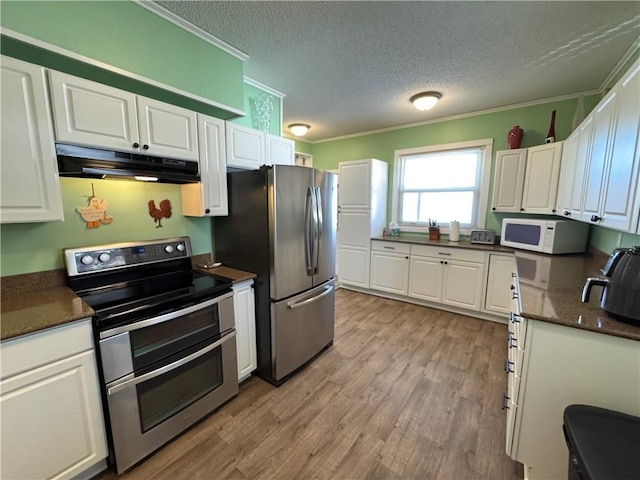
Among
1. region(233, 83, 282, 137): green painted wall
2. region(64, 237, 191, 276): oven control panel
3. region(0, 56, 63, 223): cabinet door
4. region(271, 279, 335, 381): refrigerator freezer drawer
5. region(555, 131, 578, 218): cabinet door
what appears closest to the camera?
region(0, 56, 63, 223): cabinet door

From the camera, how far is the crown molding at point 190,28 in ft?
5.50

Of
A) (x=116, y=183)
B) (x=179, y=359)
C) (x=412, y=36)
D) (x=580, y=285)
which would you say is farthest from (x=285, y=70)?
(x=580, y=285)

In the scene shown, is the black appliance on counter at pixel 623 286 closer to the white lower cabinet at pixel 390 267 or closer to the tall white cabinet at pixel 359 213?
the white lower cabinet at pixel 390 267

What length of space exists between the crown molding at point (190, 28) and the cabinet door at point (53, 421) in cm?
207

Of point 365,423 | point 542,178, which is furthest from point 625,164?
point 365,423

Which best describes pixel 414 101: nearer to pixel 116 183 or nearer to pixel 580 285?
pixel 580 285

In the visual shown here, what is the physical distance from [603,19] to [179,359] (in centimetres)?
352

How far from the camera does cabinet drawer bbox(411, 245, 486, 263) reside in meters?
3.22

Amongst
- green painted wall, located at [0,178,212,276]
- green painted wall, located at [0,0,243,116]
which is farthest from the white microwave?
green painted wall, located at [0,178,212,276]

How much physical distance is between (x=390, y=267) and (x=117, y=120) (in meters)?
3.42

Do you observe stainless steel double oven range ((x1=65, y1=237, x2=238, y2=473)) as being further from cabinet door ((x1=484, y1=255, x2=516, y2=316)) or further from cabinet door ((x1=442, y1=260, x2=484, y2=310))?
cabinet door ((x1=484, y1=255, x2=516, y2=316))

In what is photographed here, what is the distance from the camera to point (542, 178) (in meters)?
2.90

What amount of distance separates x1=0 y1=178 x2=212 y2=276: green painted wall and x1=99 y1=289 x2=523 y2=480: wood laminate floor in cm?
127

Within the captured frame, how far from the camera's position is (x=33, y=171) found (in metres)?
1.29
